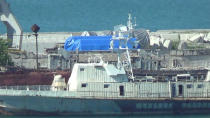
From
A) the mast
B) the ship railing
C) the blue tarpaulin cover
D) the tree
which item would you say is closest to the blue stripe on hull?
the ship railing

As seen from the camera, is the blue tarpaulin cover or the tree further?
the blue tarpaulin cover

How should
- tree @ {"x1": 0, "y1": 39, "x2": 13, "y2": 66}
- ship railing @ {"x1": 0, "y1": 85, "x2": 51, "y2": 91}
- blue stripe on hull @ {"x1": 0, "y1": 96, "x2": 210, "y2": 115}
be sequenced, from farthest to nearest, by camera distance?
tree @ {"x1": 0, "y1": 39, "x2": 13, "y2": 66} < ship railing @ {"x1": 0, "y1": 85, "x2": 51, "y2": 91} < blue stripe on hull @ {"x1": 0, "y1": 96, "x2": 210, "y2": 115}

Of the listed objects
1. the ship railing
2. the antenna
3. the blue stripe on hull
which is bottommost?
the blue stripe on hull

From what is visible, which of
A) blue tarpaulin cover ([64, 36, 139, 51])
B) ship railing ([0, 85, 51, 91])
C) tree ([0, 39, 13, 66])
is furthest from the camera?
blue tarpaulin cover ([64, 36, 139, 51])

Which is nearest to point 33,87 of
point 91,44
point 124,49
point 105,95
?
point 105,95

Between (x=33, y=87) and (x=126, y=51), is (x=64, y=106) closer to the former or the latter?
(x=33, y=87)

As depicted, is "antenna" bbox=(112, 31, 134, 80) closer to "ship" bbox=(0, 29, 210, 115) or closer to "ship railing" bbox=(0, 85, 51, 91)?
"ship" bbox=(0, 29, 210, 115)

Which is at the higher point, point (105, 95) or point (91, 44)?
point (91, 44)

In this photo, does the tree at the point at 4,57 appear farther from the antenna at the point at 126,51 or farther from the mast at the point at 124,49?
the antenna at the point at 126,51
